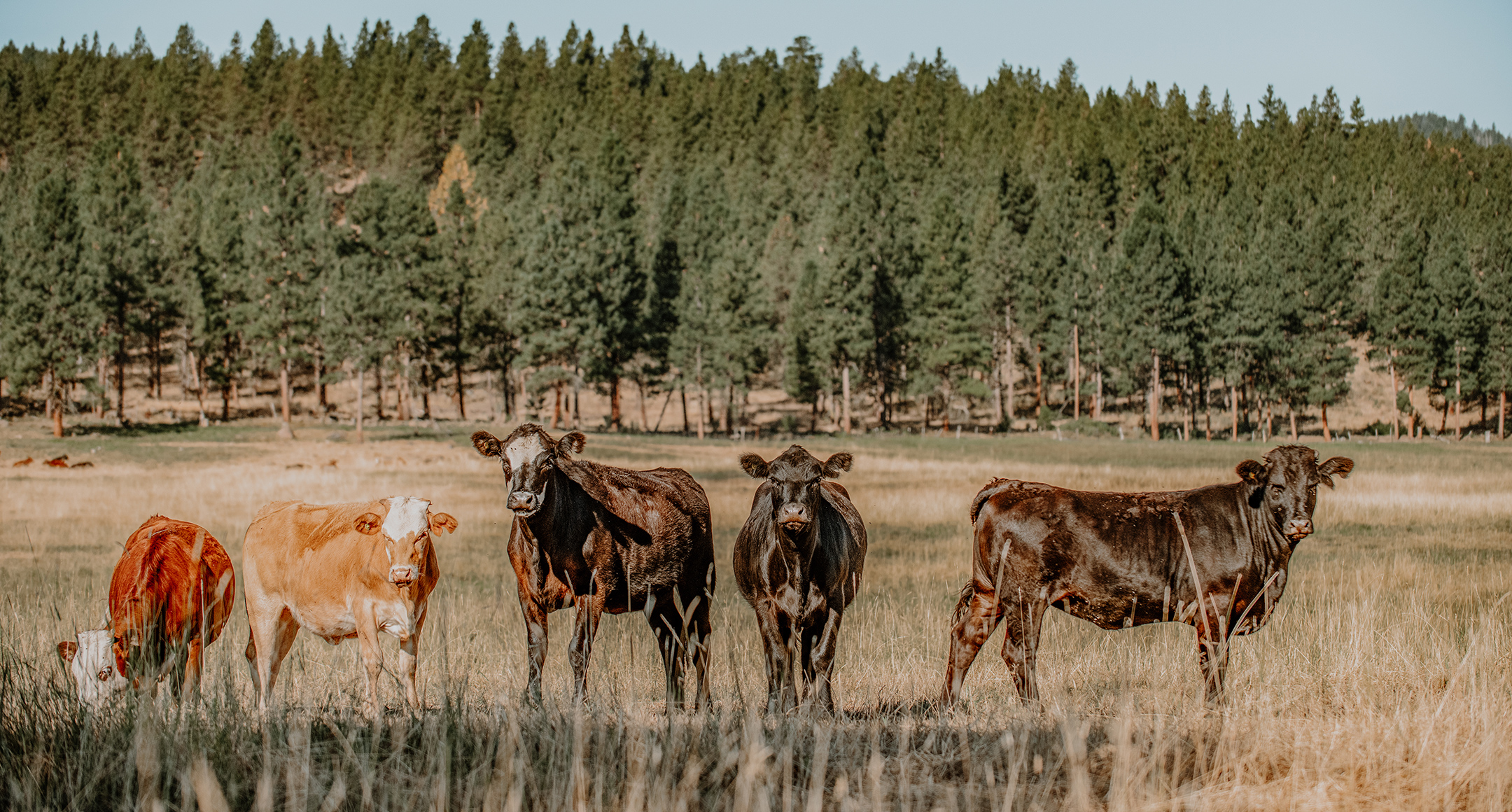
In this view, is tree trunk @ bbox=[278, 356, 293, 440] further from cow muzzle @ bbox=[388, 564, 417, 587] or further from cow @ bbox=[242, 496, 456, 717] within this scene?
cow muzzle @ bbox=[388, 564, 417, 587]

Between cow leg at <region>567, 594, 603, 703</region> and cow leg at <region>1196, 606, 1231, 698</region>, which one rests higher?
cow leg at <region>567, 594, 603, 703</region>

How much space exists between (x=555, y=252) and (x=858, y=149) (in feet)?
162

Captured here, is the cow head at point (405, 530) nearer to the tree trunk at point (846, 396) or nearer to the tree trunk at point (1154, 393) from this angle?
the tree trunk at point (846, 396)

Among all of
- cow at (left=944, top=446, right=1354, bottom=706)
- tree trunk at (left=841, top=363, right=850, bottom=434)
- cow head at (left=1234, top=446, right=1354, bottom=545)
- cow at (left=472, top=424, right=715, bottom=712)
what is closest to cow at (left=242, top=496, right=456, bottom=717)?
cow at (left=472, top=424, right=715, bottom=712)

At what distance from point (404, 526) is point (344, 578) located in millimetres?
959

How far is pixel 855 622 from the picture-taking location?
→ 11.8 m

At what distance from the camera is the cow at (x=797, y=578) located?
701cm

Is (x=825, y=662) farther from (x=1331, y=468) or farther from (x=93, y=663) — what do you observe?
(x=93, y=663)

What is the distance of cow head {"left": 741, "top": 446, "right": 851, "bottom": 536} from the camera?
262 inches

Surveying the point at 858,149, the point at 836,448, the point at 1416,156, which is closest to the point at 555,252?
the point at 836,448

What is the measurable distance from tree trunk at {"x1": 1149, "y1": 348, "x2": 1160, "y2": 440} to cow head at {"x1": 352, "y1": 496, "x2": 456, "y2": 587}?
6648 cm

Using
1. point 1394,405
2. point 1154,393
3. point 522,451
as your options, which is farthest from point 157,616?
point 1394,405

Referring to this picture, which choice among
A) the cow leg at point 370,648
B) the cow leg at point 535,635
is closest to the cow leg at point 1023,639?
the cow leg at point 535,635

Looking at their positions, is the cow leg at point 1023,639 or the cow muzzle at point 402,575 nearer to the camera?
the cow muzzle at point 402,575
